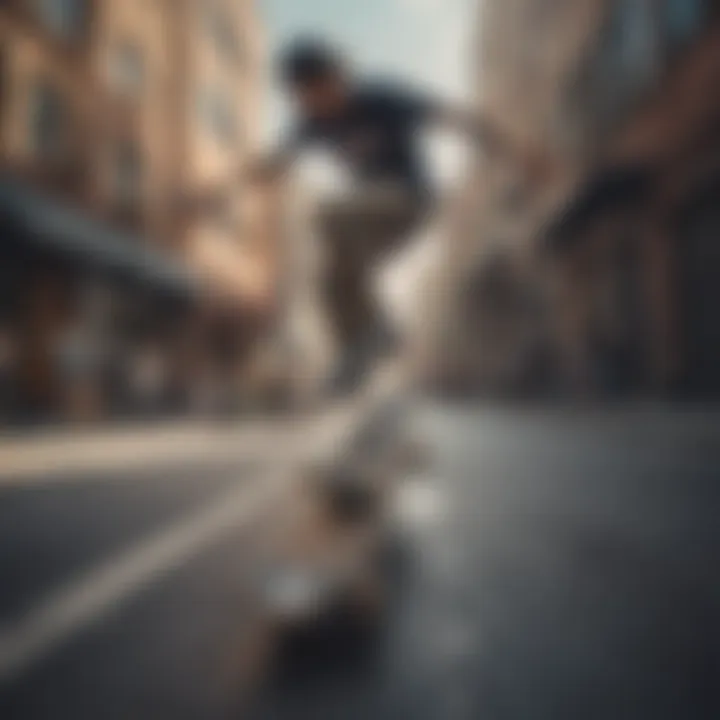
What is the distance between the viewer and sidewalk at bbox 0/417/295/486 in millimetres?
6215

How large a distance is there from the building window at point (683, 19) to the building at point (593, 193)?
40mm

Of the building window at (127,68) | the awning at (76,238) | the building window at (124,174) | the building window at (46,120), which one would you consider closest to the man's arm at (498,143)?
the awning at (76,238)

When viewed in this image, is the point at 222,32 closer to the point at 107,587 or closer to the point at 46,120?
the point at 46,120

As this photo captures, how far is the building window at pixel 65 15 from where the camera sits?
970 cm

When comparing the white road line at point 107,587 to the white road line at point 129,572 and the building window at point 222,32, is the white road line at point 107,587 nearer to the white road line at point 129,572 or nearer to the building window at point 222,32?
the white road line at point 129,572

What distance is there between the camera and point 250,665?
58.9 inches

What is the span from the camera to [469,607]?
197 centimetres

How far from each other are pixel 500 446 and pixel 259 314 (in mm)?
3267

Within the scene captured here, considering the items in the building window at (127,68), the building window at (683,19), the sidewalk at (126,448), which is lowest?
the sidewalk at (126,448)

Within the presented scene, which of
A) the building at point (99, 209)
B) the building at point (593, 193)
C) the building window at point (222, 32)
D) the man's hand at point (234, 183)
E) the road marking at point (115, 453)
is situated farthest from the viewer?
the building at point (99, 209)

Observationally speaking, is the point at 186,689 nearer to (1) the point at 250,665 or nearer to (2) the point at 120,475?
(1) the point at 250,665

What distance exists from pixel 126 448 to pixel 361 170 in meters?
6.85

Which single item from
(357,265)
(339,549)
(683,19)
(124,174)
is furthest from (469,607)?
(124,174)

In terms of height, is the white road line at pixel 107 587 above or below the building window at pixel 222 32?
below
